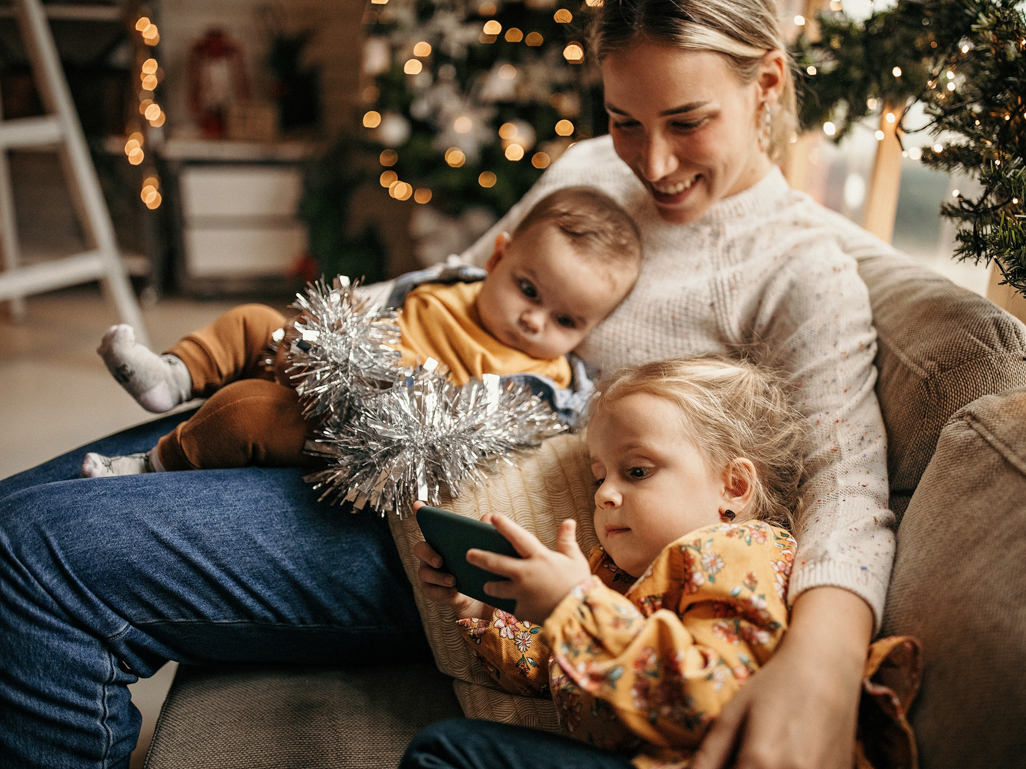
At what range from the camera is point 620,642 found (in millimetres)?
727

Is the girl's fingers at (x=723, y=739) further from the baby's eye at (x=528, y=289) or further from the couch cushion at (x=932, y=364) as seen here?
the baby's eye at (x=528, y=289)

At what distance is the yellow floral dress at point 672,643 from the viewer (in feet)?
2.31

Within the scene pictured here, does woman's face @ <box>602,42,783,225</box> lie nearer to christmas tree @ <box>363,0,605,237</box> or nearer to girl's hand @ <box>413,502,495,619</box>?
girl's hand @ <box>413,502,495,619</box>

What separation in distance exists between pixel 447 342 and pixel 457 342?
0.02m

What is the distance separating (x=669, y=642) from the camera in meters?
0.72

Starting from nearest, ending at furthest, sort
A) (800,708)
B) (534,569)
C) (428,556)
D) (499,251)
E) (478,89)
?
(800,708) < (534,569) < (428,556) < (499,251) < (478,89)

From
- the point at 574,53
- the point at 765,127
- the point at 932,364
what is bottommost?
the point at 932,364

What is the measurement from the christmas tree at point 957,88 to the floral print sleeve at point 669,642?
0.45 meters

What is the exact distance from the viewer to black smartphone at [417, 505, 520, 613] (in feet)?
2.61

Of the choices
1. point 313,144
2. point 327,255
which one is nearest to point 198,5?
point 313,144

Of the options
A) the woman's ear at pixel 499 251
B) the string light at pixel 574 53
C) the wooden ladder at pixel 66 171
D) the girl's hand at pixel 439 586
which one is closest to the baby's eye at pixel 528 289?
the woman's ear at pixel 499 251

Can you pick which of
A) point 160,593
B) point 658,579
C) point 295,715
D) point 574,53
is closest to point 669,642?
point 658,579

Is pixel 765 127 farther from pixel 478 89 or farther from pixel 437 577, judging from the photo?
pixel 478 89

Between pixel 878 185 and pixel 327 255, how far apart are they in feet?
8.30
